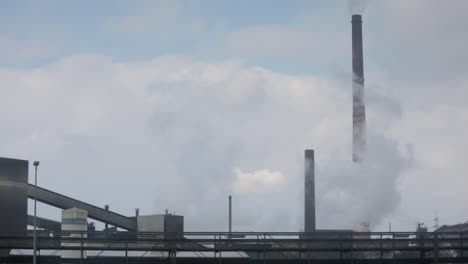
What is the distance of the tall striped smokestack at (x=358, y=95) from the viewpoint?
71875mm

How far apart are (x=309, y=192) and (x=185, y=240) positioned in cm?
3773

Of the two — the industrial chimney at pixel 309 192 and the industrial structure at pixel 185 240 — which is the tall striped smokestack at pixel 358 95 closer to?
the industrial structure at pixel 185 240

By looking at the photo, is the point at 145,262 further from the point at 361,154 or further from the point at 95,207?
the point at 361,154

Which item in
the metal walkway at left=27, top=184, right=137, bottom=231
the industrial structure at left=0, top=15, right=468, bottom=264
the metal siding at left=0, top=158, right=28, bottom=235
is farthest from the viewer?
the metal walkway at left=27, top=184, right=137, bottom=231

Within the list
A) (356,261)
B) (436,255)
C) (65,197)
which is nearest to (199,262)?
(356,261)

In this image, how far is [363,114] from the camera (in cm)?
7269

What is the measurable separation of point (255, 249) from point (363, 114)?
3555cm

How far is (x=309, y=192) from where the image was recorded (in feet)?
243

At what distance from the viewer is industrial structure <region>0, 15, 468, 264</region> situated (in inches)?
1543

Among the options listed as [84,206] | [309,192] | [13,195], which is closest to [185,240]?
[13,195]

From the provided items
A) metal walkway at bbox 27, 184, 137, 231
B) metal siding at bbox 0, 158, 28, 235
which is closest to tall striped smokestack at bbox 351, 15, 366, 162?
metal walkway at bbox 27, 184, 137, 231

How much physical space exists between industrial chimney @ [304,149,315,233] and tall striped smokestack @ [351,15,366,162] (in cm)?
456

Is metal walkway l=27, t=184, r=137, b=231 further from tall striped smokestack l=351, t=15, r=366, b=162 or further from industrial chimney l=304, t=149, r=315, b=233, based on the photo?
tall striped smokestack l=351, t=15, r=366, b=162

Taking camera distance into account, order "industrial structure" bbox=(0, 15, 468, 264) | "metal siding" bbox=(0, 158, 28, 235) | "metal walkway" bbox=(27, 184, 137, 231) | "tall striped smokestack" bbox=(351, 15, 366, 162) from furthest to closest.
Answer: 1. "tall striped smokestack" bbox=(351, 15, 366, 162)
2. "metal walkway" bbox=(27, 184, 137, 231)
3. "metal siding" bbox=(0, 158, 28, 235)
4. "industrial structure" bbox=(0, 15, 468, 264)
